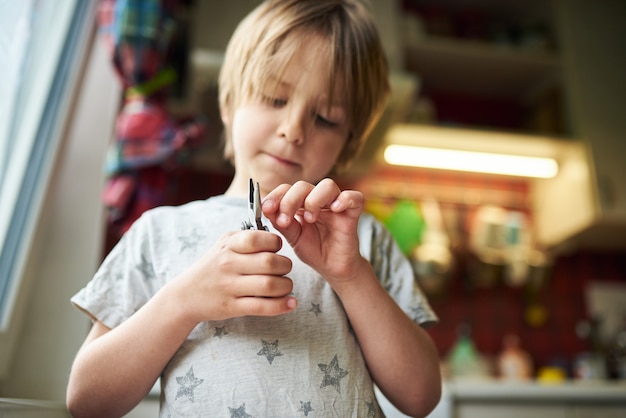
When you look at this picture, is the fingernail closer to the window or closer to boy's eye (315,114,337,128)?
boy's eye (315,114,337,128)

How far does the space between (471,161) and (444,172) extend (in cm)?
14

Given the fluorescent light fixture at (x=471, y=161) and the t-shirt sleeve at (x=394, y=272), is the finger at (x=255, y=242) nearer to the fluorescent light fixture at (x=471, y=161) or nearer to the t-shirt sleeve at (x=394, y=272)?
the t-shirt sleeve at (x=394, y=272)

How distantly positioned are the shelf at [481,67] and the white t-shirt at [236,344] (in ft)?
5.50

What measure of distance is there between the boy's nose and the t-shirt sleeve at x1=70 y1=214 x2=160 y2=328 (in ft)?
0.60

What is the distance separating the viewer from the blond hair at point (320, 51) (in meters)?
0.64

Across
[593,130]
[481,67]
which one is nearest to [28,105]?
[481,67]

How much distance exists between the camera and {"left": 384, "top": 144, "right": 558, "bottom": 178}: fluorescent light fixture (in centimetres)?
202

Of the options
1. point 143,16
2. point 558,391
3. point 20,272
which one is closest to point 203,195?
point 143,16

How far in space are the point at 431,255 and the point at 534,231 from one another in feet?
1.77

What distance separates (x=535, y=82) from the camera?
91.1 inches

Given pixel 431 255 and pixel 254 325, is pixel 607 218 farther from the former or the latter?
pixel 254 325

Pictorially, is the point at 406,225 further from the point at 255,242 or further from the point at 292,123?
the point at 255,242

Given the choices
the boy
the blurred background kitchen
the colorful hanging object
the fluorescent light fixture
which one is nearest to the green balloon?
the blurred background kitchen

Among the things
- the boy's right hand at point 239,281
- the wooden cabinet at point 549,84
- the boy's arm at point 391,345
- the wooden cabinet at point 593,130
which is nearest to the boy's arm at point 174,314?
the boy's right hand at point 239,281
